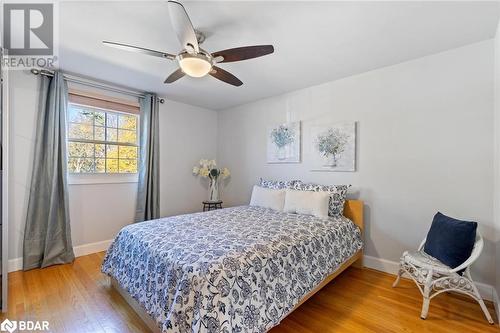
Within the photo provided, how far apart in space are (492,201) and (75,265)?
4.37 meters

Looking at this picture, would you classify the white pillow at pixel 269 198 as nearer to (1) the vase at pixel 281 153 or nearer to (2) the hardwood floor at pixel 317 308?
(1) the vase at pixel 281 153

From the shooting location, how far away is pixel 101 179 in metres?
3.30

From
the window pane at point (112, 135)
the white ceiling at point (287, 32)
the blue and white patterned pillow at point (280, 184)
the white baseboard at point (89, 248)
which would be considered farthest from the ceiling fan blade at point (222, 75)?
the white baseboard at point (89, 248)

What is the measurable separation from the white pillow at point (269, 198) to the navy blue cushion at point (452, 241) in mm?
1545

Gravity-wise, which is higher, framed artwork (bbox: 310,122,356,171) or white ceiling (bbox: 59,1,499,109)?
white ceiling (bbox: 59,1,499,109)

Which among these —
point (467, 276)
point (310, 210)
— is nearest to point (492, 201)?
point (467, 276)

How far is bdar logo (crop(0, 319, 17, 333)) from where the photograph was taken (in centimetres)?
170

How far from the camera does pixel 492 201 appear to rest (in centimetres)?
212

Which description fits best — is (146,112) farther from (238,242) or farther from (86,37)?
(238,242)

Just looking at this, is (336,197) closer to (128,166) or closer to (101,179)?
(128,166)

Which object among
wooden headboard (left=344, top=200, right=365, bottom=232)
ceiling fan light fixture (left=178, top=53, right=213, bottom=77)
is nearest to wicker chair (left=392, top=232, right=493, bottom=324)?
wooden headboard (left=344, top=200, right=365, bottom=232)

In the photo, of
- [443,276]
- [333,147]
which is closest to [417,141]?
[333,147]

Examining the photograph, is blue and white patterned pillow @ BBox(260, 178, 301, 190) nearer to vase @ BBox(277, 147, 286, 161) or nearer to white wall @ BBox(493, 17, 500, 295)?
vase @ BBox(277, 147, 286, 161)

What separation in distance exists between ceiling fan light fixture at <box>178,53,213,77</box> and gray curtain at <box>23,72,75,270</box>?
198cm
